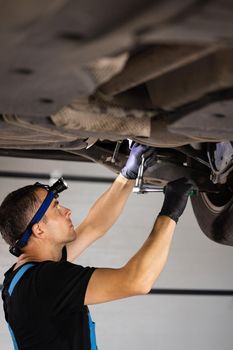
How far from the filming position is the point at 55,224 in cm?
185

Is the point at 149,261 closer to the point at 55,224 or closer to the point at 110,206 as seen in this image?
the point at 55,224

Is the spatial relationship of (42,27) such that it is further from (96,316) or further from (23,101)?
(96,316)

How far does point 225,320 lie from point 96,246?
3.04 ft

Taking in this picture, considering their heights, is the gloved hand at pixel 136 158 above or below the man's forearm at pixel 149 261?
above

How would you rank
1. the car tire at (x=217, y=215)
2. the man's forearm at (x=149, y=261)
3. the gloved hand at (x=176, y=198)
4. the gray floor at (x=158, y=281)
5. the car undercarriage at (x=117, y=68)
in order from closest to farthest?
the car undercarriage at (x=117, y=68), the man's forearm at (x=149, y=261), the gloved hand at (x=176, y=198), the car tire at (x=217, y=215), the gray floor at (x=158, y=281)

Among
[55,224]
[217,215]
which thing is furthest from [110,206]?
[217,215]

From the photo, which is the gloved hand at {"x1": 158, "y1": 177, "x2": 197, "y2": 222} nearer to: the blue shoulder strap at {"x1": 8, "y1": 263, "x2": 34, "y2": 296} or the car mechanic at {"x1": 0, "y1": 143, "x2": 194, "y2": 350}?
the car mechanic at {"x1": 0, "y1": 143, "x2": 194, "y2": 350}

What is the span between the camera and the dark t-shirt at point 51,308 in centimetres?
154

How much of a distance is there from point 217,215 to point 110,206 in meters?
0.43

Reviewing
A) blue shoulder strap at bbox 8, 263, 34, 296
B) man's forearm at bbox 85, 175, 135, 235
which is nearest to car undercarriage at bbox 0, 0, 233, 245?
blue shoulder strap at bbox 8, 263, 34, 296

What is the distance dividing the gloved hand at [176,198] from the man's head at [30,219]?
381 millimetres

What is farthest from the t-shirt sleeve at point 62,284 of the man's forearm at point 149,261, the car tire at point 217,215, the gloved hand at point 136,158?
the car tire at point 217,215

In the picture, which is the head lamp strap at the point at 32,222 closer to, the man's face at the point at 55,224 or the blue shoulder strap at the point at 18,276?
the man's face at the point at 55,224

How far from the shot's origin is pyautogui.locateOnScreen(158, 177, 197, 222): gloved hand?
1.64 m
